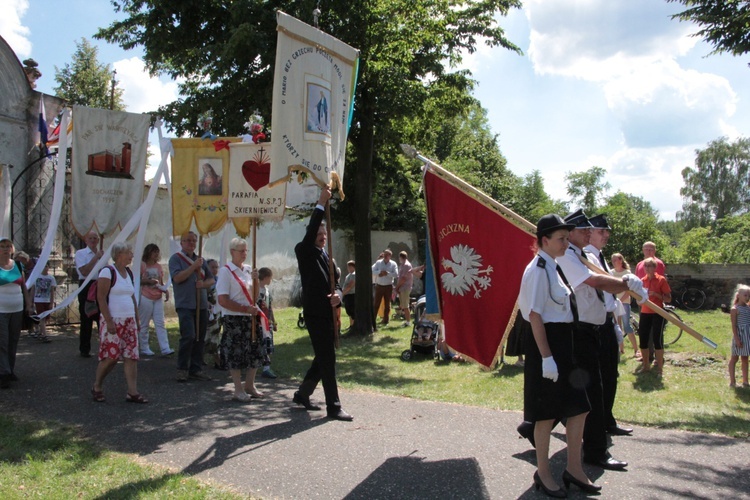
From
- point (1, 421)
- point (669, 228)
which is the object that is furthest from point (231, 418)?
point (669, 228)

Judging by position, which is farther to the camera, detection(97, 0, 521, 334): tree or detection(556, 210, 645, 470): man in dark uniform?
detection(97, 0, 521, 334): tree

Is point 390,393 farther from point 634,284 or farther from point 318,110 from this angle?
point 634,284

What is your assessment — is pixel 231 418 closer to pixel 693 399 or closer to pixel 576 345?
pixel 576 345

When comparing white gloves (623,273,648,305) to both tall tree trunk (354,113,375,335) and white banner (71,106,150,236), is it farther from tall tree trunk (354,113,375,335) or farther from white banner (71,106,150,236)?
tall tree trunk (354,113,375,335)

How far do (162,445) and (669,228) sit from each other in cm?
8195

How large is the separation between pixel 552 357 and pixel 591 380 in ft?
2.31

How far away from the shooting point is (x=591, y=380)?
4.71 metres

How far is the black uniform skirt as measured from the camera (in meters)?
4.31

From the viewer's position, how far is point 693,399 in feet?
25.6

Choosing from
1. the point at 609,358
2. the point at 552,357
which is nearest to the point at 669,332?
the point at 609,358

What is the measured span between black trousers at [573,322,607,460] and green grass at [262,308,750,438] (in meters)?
1.82

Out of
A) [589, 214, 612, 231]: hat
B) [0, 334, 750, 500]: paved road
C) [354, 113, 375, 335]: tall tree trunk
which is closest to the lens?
[0, 334, 750, 500]: paved road

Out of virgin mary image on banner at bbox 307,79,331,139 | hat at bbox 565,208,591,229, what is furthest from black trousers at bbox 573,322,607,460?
virgin mary image on banner at bbox 307,79,331,139

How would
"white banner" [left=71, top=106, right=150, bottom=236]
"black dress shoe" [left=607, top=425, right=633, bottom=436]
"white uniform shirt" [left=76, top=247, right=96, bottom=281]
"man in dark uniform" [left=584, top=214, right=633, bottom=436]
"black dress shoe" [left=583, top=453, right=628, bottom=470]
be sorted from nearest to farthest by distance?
"black dress shoe" [left=583, top=453, right=628, bottom=470] → "man in dark uniform" [left=584, top=214, right=633, bottom=436] → "black dress shoe" [left=607, top=425, right=633, bottom=436] → "white banner" [left=71, top=106, right=150, bottom=236] → "white uniform shirt" [left=76, top=247, right=96, bottom=281]
